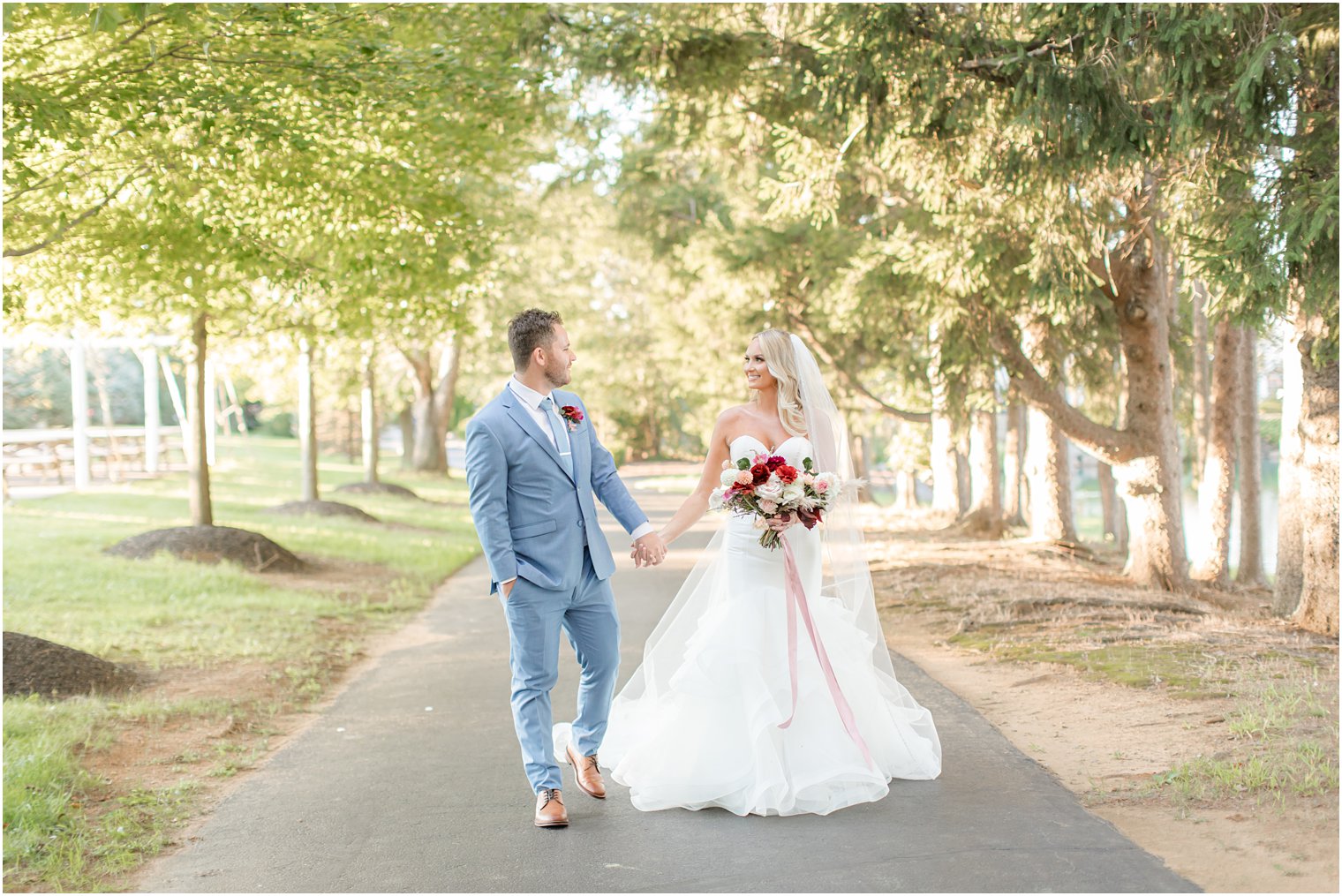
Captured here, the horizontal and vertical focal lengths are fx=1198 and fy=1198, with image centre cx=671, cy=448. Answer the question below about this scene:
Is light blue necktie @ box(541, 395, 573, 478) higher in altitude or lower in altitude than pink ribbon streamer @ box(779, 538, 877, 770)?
higher

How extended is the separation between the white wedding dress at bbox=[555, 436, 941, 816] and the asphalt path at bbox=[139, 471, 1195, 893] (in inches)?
5.5

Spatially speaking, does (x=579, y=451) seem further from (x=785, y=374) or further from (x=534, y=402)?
(x=785, y=374)

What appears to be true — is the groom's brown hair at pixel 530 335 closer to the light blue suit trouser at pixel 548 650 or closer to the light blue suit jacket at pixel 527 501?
the light blue suit jacket at pixel 527 501

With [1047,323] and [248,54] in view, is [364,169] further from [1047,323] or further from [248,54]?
[1047,323]

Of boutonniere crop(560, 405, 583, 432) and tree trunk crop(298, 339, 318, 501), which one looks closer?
boutonniere crop(560, 405, 583, 432)

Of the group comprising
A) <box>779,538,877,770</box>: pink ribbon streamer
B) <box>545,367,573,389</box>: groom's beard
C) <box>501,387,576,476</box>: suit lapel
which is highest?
<box>545,367,573,389</box>: groom's beard

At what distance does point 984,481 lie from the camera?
74.2 feet

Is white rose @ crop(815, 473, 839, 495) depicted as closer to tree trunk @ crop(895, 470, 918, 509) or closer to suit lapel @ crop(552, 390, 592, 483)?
suit lapel @ crop(552, 390, 592, 483)

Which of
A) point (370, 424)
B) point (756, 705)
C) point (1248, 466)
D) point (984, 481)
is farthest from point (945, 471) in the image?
point (756, 705)

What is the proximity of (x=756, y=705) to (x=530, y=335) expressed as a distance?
2.21m

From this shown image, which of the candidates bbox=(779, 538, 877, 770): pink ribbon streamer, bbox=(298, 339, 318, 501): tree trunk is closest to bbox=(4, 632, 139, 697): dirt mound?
bbox=(779, 538, 877, 770): pink ribbon streamer

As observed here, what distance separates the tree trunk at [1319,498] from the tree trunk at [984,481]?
978 cm

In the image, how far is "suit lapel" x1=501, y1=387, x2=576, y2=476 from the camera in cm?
589

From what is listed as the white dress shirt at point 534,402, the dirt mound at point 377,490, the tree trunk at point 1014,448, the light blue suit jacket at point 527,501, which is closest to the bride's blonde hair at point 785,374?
the light blue suit jacket at point 527,501
